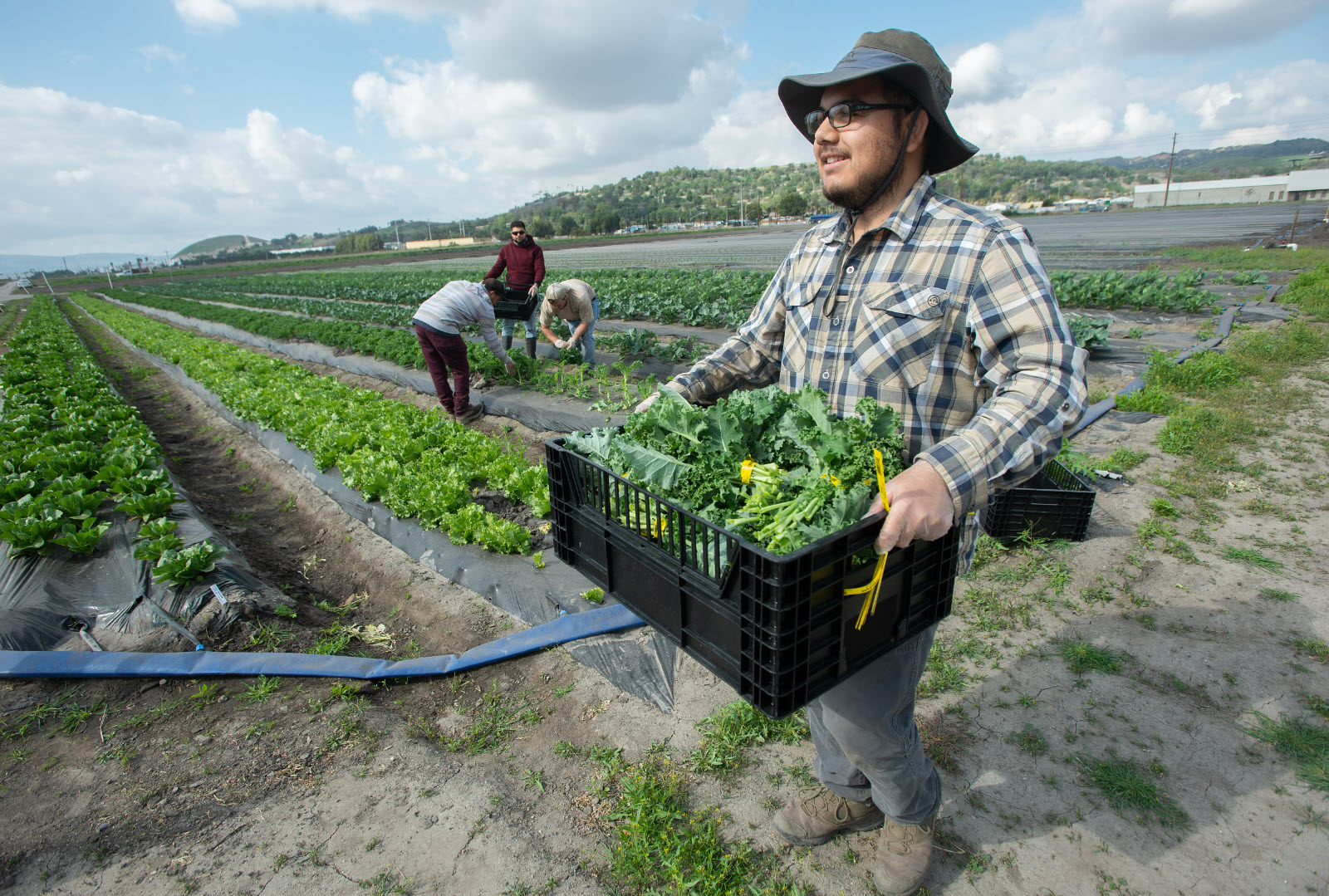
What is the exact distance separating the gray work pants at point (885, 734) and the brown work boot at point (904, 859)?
5 centimetres

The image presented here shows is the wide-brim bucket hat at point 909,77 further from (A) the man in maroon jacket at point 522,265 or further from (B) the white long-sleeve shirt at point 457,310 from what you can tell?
(A) the man in maroon jacket at point 522,265

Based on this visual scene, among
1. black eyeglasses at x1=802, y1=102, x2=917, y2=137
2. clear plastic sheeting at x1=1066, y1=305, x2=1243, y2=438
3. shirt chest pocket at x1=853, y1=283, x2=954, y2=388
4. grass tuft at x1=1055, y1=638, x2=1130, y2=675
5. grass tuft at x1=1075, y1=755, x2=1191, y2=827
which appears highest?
black eyeglasses at x1=802, y1=102, x2=917, y2=137

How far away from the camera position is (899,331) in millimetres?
1977

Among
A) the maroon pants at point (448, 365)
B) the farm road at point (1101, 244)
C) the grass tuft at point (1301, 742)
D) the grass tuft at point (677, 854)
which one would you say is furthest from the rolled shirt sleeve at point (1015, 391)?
the farm road at point (1101, 244)

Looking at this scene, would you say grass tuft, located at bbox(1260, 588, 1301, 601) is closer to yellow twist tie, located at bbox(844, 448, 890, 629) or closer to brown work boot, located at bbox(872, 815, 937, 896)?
brown work boot, located at bbox(872, 815, 937, 896)

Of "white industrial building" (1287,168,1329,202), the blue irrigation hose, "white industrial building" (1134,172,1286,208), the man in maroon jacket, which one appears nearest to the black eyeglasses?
the blue irrigation hose

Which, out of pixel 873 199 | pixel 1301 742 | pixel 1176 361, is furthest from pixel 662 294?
pixel 1301 742

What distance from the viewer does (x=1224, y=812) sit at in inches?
102

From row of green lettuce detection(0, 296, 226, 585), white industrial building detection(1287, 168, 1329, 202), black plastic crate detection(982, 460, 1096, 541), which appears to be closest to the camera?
black plastic crate detection(982, 460, 1096, 541)

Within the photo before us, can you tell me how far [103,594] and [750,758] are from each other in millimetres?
4809

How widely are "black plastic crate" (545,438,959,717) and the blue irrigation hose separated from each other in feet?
6.09

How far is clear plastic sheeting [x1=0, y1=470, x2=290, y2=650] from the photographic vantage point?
13.6 ft

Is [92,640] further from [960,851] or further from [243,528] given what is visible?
[960,851]

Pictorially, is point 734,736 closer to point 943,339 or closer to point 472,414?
point 943,339
